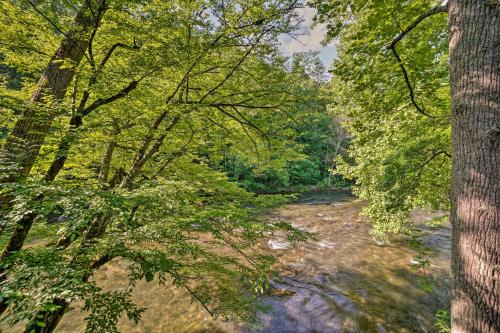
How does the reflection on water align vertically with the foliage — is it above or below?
below

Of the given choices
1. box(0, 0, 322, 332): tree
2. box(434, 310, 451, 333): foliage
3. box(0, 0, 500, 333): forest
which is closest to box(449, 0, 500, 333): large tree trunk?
box(0, 0, 500, 333): forest

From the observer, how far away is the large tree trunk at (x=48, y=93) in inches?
115

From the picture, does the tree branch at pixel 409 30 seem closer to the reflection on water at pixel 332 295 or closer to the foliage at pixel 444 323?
the reflection on water at pixel 332 295

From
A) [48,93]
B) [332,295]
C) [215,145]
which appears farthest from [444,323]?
[48,93]

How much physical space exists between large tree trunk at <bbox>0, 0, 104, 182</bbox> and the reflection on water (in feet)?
12.5

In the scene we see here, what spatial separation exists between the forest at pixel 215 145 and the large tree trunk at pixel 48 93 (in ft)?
0.09

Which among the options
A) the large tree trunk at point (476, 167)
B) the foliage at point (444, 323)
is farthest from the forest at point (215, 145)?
the foliage at point (444, 323)

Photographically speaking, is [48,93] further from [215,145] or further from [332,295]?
[332,295]

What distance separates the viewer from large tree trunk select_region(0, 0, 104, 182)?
2.92 m

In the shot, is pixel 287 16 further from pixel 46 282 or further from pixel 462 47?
pixel 46 282

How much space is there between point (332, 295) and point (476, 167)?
18.9 ft

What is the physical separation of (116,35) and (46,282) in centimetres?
298

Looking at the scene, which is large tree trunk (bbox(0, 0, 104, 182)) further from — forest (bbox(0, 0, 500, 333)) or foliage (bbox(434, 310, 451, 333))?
foliage (bbox(434, 310, 451, 333))

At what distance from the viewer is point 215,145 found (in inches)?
195
